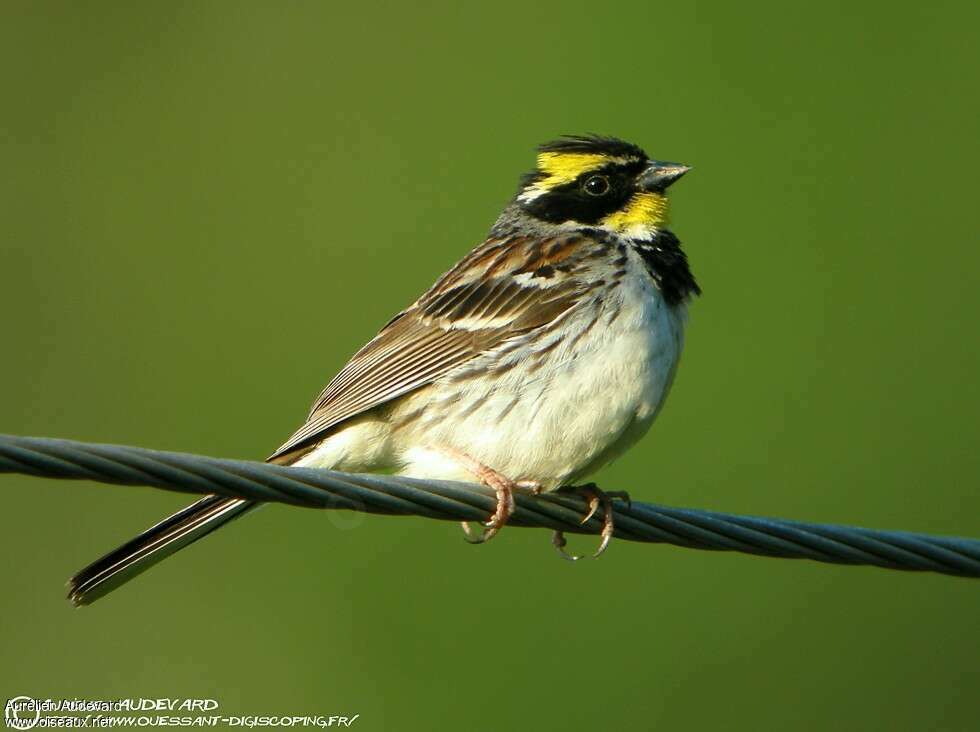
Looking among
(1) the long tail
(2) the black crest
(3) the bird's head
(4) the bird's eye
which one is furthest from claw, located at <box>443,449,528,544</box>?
(2) the black crest

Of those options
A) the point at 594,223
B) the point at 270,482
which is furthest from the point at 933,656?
the point at 270,482

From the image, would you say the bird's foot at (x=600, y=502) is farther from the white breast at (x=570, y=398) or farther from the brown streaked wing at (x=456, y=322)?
the brown streaked wing at (x=456, y=322)

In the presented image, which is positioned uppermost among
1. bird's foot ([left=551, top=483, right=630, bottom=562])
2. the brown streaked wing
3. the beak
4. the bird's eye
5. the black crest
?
the black crest

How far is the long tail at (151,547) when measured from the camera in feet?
17.3

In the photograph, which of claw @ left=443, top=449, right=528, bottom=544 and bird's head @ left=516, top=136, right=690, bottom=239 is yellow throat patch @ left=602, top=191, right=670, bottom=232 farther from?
claw @ left=443, top=449, right=528, bottom=544

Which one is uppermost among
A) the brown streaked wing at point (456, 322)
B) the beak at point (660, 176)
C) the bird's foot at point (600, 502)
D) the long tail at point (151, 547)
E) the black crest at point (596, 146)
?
the black crest at point (596, 146)

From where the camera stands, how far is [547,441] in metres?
5.82

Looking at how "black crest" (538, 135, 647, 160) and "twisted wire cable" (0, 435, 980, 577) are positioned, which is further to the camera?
"black crest" (538, 135, 647, 160)

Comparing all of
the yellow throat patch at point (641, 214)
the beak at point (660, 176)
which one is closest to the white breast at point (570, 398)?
the yellow throat patch at point (641, 214)

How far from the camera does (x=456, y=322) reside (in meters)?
6.47

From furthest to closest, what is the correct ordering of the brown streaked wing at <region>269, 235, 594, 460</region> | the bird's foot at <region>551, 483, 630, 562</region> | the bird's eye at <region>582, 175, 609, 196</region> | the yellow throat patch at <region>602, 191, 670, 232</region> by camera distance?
1. the bird's eye at <region>582, 175, 609, 196</region>
2. the yellow throat patch at <region>602, 191, 670, 232</region>
3. the brown streaked wing at <region>269, 235, 594, 460</region>
4. the bird's foot at <region>551, 483, 630, 562</region>

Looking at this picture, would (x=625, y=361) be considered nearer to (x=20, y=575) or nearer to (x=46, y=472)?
(x=46, y=472)

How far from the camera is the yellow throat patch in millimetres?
6590

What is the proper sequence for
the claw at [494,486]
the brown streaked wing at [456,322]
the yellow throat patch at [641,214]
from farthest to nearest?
the yellow throat patch at [641,214], the brown streaked wing at [456,322], the claw at [494,486]
